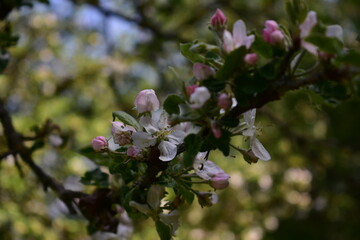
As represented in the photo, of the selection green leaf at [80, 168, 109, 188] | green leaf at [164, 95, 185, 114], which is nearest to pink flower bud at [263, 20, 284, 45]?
green leaf at [164, 95, 185, 114]

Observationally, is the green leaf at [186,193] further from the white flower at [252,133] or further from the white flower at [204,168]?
the white flower at [252,133]

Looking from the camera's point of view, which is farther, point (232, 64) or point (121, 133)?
point (121, 133)

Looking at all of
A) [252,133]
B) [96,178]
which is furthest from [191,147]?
[96,178]

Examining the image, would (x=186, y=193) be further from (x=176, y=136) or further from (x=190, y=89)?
(x=190, y=89)

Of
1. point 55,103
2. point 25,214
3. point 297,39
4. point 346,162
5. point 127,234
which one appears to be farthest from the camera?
point 346,162

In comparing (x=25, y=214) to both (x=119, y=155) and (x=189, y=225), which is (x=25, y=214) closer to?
(x=119, y=155)

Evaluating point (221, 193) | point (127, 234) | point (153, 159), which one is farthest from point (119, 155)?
point (221, 193)

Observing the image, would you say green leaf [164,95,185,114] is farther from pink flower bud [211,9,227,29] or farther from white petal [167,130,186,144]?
pink flower bud [211,9,227,29]
